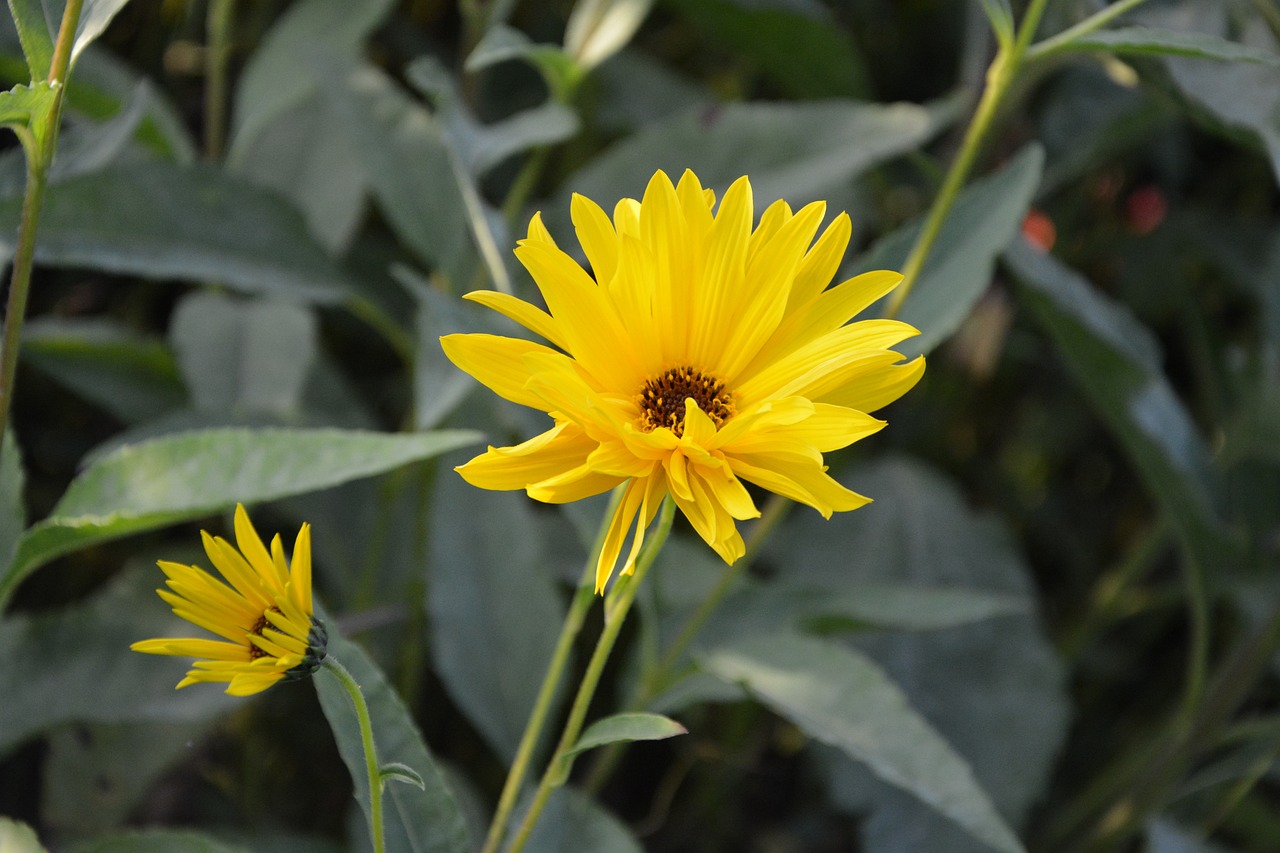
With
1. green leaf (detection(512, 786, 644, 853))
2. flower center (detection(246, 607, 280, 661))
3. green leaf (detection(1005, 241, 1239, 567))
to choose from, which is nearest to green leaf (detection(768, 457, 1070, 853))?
green leaf (detection(1005, 241, 1239, 567))

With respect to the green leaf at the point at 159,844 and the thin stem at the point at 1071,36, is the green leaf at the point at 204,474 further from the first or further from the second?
the thin stem at the point at 1071,36

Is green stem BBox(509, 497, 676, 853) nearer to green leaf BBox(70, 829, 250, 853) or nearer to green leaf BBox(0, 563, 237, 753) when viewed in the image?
green leaf BBox(70, 829, 250, 853)

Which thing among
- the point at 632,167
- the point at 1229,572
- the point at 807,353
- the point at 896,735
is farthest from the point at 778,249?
the point at 1229,572

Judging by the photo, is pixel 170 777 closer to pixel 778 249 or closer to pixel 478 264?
pixel 478 264

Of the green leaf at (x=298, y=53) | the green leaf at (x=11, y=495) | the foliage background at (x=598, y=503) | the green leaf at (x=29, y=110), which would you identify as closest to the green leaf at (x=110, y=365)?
the foliage background at (x=598, y=503)

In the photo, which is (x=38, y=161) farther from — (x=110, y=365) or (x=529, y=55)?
(x=110, y=365)

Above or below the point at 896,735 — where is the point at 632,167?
above
